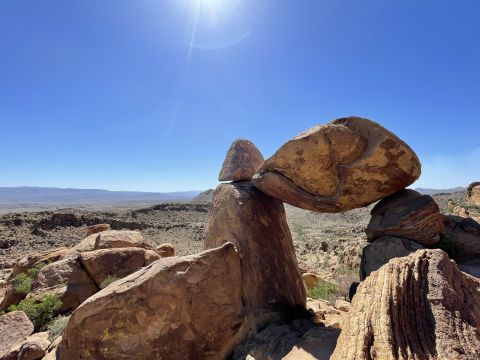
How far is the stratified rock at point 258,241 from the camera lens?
22.3 ft

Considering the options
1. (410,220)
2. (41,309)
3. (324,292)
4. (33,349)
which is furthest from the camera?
(324,292)

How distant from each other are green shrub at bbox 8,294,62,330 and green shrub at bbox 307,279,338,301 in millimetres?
7609

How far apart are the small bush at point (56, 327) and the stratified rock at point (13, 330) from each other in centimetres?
46

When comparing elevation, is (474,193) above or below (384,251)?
above

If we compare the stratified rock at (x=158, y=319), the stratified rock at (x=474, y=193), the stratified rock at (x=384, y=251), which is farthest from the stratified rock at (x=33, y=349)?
the stratified rock at (x=474, y=193)

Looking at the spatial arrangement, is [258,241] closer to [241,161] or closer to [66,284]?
[241,161]

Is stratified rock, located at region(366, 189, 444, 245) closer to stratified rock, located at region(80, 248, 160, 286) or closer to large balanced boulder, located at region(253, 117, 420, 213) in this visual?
large balanced boulder, located at region(253, 117, 420, 213)

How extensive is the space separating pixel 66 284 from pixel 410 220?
958cm

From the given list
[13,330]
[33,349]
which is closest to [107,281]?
[13,330]

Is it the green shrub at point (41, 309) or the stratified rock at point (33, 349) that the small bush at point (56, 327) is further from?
the stratified rock at point (33, 349)

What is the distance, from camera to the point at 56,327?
720 cm

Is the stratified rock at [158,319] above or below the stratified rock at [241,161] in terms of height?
below

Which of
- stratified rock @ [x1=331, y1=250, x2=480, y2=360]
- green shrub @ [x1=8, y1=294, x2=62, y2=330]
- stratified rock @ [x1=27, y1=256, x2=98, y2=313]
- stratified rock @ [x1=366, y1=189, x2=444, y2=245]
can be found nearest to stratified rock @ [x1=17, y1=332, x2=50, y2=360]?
green shrub @ [x1=8, y1=294, x2=62, y2=330]

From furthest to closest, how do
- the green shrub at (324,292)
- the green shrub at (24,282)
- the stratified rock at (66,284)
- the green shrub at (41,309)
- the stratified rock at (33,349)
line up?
the green shrub at (324,292)
the green shrub at (24,282)
the stratified rock at (66,284)
the green shrub at (41,309)
the stratified rock at (33,349)
